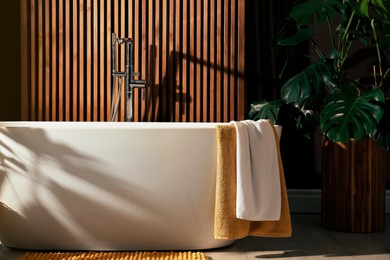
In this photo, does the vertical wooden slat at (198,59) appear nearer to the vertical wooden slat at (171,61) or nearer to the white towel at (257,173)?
the vertical wooden slat at (171,61)

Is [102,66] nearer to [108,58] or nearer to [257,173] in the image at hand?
[108,58]

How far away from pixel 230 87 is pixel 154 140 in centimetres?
120

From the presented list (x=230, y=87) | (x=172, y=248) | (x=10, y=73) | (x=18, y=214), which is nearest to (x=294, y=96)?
(x=230, y=87)

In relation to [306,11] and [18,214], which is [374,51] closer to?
[306,11]

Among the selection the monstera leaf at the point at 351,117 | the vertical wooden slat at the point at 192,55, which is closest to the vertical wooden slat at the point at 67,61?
the vertical wooden slat at the point at 192,55

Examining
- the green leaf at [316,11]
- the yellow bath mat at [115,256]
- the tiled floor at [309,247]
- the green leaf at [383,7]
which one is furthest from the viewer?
the green leaf at [383,7]

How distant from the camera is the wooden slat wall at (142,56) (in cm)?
364

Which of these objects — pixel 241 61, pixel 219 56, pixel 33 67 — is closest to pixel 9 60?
pixel 33 67

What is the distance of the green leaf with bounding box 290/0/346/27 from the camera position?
117 inches

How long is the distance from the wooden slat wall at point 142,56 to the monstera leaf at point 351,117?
886 mm

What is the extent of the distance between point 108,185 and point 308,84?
117 cm

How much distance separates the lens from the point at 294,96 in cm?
304

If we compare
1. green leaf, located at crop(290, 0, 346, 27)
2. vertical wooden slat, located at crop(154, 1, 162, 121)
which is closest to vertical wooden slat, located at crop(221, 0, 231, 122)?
vertical wooden slat, located at crop(154, 1, 162, 121)

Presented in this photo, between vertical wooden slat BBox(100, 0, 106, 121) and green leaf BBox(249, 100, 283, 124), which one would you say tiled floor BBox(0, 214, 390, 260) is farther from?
vertical wooden slat BBox(100, 0, 106, 121)
